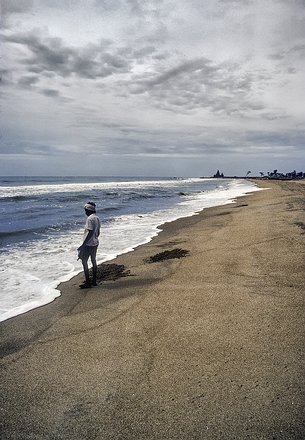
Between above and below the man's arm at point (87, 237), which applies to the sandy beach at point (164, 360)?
below

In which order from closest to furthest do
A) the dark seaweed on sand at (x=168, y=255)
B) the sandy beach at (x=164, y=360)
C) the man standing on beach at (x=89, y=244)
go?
the sandy beach at (x=164, y=360) → the man standing on beach at (x=89, y=244) → the dark seaweed on sand at (x=168, y=255)

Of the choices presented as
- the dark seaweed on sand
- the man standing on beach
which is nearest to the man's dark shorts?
the man standing on beach

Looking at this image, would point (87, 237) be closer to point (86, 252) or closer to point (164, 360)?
point (86, 252)

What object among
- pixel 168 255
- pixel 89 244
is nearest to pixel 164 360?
pixel 89 244

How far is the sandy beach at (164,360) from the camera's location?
283 centimetres

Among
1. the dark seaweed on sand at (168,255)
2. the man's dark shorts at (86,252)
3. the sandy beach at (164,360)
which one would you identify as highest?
the man's dark shorts at (86,252)

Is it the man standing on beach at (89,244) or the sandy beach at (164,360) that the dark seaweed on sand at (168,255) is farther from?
the man standing on beach at (89,244)

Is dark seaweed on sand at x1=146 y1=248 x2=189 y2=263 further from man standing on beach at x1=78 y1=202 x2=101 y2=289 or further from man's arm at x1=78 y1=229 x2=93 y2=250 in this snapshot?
man's arm at x1=78 y1=229 x2=93 y2=250

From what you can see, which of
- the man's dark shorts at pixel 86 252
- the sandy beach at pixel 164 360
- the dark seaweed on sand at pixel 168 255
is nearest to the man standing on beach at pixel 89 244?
the man's dark shorts at pixel 86 252

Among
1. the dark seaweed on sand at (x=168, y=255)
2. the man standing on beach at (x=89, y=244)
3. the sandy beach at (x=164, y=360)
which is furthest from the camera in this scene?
the dark seaweed on sand at (x=168, y=255)

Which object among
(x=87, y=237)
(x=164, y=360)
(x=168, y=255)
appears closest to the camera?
(x=164, y=360)

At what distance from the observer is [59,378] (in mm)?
3527

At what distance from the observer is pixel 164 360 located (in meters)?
3.73

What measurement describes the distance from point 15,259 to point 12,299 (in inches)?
148
